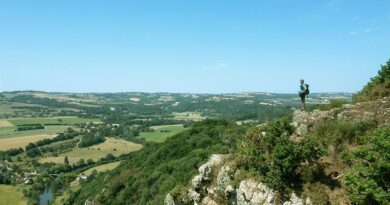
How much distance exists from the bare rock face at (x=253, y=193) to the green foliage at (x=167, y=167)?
1509cm

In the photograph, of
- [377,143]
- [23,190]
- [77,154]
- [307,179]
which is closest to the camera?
[377,143]

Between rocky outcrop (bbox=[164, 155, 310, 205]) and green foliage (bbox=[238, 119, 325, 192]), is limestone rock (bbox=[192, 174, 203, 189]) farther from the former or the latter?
green foliage (bbox=[238, 119, 325, 192])

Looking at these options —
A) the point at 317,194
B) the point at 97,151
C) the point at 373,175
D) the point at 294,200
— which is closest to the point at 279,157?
the point at 294,200

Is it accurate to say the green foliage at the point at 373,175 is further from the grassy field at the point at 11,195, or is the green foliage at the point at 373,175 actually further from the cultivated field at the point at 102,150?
the cultivated field at the point at 102,150

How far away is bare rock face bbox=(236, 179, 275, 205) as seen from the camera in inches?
985

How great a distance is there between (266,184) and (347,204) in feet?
16.9

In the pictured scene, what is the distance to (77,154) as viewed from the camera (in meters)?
174

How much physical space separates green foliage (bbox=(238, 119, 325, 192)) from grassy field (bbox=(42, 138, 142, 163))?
144209mm

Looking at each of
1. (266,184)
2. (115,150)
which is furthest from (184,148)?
(115,150)

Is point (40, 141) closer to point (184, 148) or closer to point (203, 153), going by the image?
point (184, 148)

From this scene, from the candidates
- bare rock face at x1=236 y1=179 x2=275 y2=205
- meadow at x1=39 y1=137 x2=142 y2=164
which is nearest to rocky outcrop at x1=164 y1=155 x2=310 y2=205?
bare rock face at x1=236 y1=179 x2=275 y2=205

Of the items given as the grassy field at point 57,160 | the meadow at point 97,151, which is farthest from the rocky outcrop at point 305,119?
the grassy field at point 57,160

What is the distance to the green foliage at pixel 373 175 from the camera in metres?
20.1

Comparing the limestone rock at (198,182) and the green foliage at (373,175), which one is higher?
the green foliage at (373,175)
